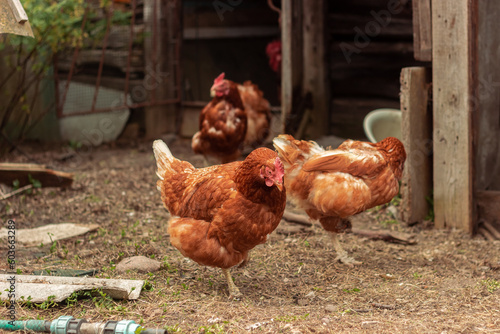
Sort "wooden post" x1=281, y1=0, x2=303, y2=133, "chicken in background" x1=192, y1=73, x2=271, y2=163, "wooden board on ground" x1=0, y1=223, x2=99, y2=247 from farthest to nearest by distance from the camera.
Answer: "wooden post" x1=281, y1=0, x2=303, y2=133
"chicken in background" x1=192, y1=73, x2=271, y2=163
"wooden board on ground" x1=0, y1=223, x2=99, y2=247

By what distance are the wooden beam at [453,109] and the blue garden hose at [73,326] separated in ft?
10.1

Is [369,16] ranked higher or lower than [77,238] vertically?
higher

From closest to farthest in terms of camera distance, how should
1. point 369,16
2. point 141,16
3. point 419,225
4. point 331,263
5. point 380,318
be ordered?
point 380,318
point 331,263
point 419,225
point 369,16
point 141,16

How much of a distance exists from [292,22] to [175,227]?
3901 mm

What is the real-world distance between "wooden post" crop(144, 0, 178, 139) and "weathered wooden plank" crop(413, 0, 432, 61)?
4.29 metres

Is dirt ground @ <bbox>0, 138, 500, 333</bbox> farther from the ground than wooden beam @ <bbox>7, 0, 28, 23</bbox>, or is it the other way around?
wooden beam @ <bbox>7, 0, 28, 23</bbox>

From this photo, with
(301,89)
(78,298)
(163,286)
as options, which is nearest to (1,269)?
(78,298)

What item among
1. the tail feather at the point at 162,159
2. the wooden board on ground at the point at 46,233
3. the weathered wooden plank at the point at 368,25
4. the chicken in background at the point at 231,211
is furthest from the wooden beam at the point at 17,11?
the weathered wooden plank at the point at 368,25

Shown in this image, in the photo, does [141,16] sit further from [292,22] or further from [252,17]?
[292,22]

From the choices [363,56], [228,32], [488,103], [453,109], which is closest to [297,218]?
[453,109]

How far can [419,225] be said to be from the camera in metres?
4.98

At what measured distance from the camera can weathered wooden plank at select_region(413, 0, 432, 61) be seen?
470 cm

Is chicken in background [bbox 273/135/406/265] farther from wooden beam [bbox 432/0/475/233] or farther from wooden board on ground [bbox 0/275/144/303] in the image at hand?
wooden board on ground [bbox 0/275/144/303]

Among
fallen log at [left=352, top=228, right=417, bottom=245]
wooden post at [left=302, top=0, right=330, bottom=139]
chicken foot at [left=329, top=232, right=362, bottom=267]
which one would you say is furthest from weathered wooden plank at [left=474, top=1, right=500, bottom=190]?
wooden post at [left=302, top=0, right=330, bottom=139]
